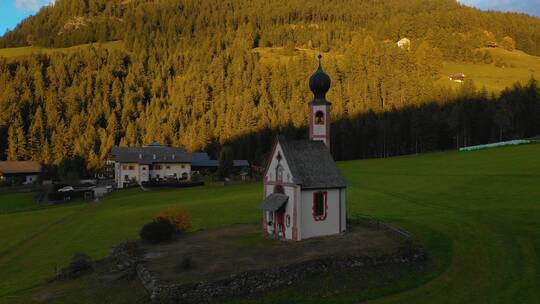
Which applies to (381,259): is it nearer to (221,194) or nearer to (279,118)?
(221,194)

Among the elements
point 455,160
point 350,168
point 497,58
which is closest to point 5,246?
point 350,168

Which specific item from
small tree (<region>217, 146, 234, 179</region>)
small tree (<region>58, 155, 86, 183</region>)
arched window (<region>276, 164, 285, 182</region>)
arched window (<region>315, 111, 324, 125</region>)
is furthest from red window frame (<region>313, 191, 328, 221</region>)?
small tree (<region>58, 155, 86, 183</region>)

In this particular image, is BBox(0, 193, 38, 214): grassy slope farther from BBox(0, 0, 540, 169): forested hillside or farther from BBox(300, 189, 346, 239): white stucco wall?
BBox(300, 189, 346, 239): white stucco wall

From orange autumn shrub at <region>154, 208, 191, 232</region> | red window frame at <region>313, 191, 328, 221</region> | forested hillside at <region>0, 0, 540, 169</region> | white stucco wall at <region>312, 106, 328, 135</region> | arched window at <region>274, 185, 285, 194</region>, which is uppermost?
forested hillside at <region>0, 0, 540, 169</region>

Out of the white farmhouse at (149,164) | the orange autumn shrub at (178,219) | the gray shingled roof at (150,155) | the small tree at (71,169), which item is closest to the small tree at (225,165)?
the white farmhouse at (149,164)

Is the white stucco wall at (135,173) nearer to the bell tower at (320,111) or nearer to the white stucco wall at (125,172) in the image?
the white stucco wall at (125,172)

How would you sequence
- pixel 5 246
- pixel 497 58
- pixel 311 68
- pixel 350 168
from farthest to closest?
pixel 497 58
pixel 311 68
pixel 350 168
pixel 5 246

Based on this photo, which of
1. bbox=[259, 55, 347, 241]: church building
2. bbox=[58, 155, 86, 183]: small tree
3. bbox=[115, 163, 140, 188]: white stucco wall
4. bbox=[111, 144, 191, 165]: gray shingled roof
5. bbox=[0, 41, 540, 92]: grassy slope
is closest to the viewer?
bbox=[259, 55, 347, 241]: church building
